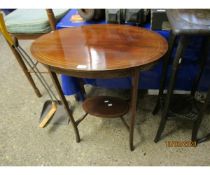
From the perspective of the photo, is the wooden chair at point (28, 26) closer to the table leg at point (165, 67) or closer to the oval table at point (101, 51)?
the oval table at point (101, 51)

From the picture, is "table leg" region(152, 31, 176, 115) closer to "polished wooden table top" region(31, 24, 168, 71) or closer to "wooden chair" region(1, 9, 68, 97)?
"polished wooden table top" region(31, 24, 168, 71)

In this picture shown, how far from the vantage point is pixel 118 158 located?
4.14 ft

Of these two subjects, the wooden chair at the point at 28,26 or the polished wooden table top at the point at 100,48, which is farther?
the wooden chair at the point at 28,26

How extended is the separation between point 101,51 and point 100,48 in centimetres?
3

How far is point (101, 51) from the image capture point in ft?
3.13

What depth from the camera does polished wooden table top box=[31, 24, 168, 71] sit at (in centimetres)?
87

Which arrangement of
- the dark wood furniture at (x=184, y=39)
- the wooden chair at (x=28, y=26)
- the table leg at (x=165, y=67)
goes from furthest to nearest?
the wooden chair at (x=28, y=26), the table leg at (x=165, y=67), the dark wood furniture at (x=184, y=39)

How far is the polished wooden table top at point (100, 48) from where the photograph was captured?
869mm

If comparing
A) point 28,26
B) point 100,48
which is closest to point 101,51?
point 100,48

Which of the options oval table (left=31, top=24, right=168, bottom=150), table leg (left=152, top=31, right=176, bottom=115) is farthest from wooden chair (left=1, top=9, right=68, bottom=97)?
table leg (left=152, top=31, right=176, bottom=115)

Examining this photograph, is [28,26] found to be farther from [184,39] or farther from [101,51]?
[184,39]

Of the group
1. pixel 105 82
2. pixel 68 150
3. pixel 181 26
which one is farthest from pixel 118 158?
pixel 181 26

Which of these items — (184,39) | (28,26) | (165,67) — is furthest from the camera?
(28,26)

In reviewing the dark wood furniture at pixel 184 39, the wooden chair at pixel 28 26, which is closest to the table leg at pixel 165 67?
the dark wood furniture at pixel 184 39
